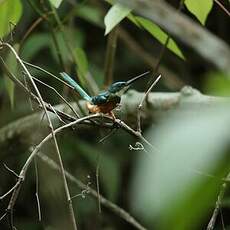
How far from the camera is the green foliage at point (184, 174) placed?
0.24m

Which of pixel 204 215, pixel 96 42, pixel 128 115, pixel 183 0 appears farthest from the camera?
pixel 96 42

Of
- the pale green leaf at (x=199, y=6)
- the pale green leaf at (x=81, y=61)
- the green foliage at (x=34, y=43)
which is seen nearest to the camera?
the pale green leaf at (x=199, y=6)

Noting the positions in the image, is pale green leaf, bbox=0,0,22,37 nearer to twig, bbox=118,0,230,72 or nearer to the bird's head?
the bird's head

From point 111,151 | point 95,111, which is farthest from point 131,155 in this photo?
point 95,111

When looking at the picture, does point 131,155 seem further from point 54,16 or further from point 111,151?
point 54,16

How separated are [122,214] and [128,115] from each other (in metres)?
0.25

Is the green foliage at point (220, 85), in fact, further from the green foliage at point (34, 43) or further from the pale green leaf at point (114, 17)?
the green foliage at point (34, 43)

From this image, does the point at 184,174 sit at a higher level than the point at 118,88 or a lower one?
higher

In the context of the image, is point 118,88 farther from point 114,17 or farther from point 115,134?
point 115,134

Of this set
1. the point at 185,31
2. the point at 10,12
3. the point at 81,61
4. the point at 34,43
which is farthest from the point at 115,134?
the point at 185,31

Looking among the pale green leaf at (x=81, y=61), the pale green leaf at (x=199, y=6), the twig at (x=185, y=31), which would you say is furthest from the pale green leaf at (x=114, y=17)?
the twig at (x=185, y=31)

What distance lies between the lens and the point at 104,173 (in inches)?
87.0

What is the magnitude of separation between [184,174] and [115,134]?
2077 millimetres

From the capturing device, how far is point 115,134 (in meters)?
2.33
